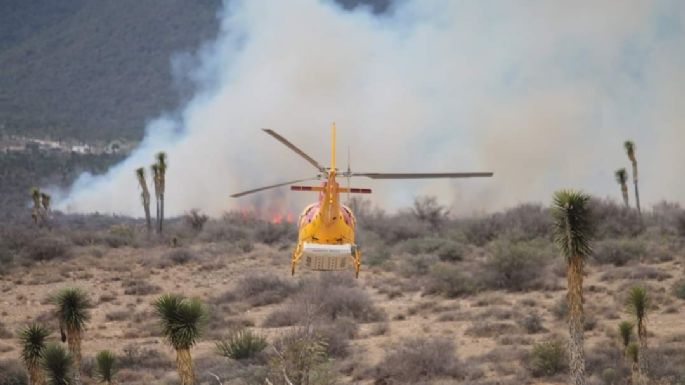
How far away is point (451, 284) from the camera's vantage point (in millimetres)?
39625

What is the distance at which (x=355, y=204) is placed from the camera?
73750 millimetres

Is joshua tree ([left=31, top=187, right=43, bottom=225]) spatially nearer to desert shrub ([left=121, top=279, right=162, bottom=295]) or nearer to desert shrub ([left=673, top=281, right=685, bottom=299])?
desert shrub ([left=121, top=279, right=162, bottom=295])

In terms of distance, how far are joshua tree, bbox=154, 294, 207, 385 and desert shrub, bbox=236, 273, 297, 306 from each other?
62.8 ft

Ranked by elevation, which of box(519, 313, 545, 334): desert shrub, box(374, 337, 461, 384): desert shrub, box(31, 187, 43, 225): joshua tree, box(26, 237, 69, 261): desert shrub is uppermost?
box(31, 187, 43, 225): joshua tree

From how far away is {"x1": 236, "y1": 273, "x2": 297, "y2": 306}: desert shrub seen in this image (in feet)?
130

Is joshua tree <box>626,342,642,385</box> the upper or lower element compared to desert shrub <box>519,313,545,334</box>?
lower

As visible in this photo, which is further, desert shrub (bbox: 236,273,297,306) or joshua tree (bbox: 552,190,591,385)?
desert shrub (bbox: 236,273,297,306)

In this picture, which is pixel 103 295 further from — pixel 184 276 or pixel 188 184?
pixel 188 184

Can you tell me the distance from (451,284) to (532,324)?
8238 mm

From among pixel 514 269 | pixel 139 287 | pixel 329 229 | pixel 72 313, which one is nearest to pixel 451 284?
pixel 514 269

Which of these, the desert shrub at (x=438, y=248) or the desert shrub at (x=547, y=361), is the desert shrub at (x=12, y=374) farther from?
the desert shrub at (x=438, y=248)

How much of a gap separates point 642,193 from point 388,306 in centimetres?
5478

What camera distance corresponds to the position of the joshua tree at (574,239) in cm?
2047

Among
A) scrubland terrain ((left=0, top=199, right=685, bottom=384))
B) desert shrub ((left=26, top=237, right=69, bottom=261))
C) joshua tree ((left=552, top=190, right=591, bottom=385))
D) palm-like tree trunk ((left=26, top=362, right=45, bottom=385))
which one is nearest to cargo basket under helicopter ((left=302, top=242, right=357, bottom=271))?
scrubland terrain ((left=0, top=199, right=685, bottom=384))
